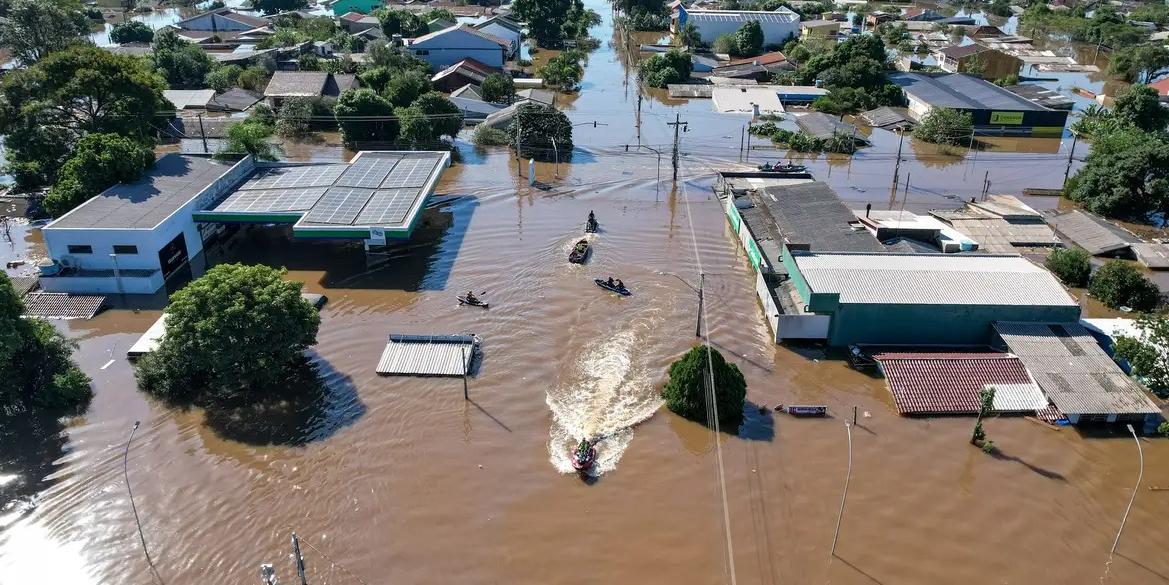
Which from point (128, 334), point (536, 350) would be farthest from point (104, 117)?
point (536, 350)

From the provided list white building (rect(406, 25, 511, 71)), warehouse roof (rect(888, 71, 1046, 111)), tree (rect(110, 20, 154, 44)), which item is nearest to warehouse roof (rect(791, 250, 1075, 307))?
warehouse roof (rect(888, 71, 1046, 111))

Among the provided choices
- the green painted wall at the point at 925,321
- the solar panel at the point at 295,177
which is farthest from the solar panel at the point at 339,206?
the green painted wall at the point at 925,321

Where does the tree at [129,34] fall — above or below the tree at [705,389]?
above

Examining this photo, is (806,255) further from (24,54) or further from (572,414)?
(24,54)

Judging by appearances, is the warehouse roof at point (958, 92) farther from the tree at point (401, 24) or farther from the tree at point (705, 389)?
the tree at point (401, 24)

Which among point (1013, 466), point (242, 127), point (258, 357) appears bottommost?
point (1013, 466)

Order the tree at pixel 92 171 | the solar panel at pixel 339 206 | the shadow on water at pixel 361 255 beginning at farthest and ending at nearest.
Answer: the tree at pixel 92 171 → the solar panel at pixel 339 206 → the shadow on water at pixel 361 255

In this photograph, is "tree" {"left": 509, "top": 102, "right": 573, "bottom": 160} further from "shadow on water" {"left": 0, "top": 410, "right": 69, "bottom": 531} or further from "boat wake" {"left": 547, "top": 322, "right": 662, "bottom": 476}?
"shadow on water" {"left": 0, "top": 410, "right": 69, "bottom": 531}
